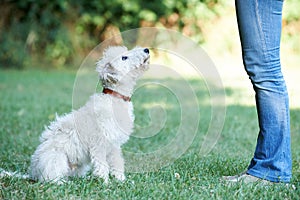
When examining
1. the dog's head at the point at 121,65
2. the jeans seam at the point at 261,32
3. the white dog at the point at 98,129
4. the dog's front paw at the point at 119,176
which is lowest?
the dog's front paw at the point at 119,176

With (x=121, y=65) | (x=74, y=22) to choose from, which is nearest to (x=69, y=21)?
(x=74, y=22)

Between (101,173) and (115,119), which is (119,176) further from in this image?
(115,119)

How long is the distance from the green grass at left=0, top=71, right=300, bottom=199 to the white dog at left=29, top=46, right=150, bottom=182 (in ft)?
0.47

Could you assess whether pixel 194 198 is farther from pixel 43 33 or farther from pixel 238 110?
pixel 43 33

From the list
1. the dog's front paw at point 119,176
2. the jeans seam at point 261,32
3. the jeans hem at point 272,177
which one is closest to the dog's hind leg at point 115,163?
the dog's front paw at point 119,176

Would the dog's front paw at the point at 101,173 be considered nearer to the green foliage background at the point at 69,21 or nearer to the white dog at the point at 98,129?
the white dog at the point at 98,129

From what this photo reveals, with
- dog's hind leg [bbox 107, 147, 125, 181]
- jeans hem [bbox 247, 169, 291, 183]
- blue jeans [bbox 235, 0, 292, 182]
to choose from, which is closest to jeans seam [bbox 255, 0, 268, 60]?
blue jeans [bbox 235, 0, 292, 182]

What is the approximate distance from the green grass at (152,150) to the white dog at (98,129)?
0.14 m

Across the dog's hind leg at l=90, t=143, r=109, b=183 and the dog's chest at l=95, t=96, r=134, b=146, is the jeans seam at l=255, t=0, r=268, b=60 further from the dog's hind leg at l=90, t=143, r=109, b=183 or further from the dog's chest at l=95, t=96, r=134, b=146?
the dog's hind leg at l=90, t=143, r=109, b=183

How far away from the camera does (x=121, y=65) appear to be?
349 centimetres

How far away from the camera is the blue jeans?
3154 mm

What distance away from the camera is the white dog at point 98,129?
342 cm

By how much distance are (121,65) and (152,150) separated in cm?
167

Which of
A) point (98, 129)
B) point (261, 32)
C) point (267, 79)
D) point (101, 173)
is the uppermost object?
point (261, 32)
